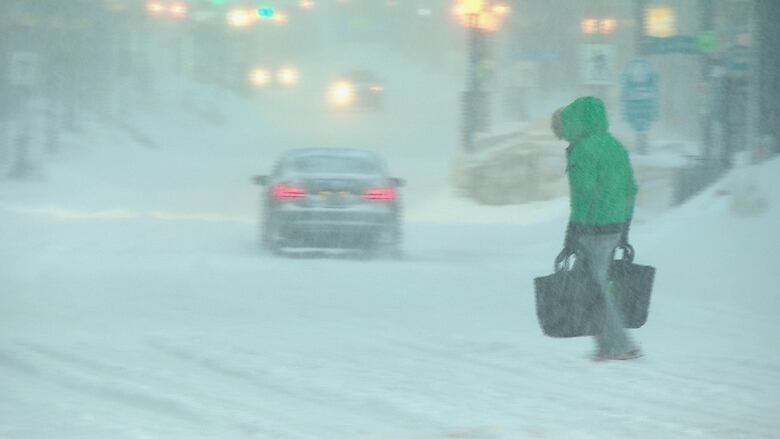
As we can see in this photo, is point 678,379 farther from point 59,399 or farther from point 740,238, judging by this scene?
point 740,238

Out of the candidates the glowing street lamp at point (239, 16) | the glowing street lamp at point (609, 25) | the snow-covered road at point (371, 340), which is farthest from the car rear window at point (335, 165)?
the glowing street lamp at point (239, 16)

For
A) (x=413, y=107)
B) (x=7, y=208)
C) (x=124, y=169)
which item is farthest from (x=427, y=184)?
(x=413, y=107)

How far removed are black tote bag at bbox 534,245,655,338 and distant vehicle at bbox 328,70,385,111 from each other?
61.9 metres

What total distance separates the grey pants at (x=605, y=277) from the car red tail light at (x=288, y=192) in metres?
8.91

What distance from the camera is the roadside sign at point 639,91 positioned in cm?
2150

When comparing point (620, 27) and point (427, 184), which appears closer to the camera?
point (427, 184)

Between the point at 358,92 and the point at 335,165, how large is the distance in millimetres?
53001

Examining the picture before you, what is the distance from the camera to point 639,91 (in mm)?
21562

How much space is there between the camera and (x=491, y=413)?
7668 mm

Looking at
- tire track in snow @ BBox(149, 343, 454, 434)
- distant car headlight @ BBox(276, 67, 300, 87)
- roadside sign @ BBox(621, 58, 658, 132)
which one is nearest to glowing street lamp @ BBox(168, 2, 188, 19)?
distant car headlight @ BBox(276, 67, 300, 87)

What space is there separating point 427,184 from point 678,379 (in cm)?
3053

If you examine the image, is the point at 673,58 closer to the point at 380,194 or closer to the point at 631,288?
the point at 380,194

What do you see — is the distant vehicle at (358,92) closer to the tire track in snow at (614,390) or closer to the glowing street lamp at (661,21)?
the glowing street lamp at (661,21)

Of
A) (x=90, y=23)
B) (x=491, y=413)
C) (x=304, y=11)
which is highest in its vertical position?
(x=304, y=11)
